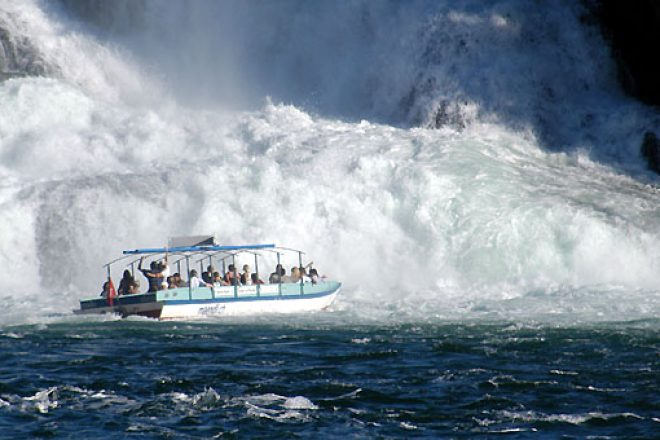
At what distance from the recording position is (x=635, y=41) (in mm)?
49281

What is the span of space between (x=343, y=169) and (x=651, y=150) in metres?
11.0

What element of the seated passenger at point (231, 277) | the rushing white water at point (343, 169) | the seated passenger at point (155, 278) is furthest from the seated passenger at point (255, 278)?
the seated passenger at point (155, 278)

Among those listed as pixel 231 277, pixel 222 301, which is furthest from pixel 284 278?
pixel 222 301

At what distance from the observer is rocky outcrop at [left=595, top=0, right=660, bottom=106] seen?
48594 millimetres

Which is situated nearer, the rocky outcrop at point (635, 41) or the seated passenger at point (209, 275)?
the seated passenger at point (209, 275)

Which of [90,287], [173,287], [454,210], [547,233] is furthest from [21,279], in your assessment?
[547,233]

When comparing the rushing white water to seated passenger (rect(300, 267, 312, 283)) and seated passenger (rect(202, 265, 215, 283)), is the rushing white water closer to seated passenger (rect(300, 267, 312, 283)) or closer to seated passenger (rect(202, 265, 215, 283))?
seated passenger (rect(300, 267, 312, 283))

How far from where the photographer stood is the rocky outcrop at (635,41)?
48594 millimetres

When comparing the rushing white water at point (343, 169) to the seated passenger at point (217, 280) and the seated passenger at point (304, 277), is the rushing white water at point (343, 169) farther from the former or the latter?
the seated passenger at point (217, 280)

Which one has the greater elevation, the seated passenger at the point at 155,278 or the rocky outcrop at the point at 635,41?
the rocky outcrop at the point at 635,41

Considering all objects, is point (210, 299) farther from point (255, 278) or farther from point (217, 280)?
point (255, 278)

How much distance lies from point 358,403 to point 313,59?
30.2 metres

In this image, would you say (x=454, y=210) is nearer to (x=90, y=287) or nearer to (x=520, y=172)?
(x=520, y=172)

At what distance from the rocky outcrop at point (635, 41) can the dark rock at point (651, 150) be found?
1653mm
